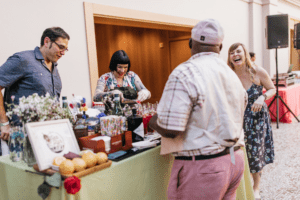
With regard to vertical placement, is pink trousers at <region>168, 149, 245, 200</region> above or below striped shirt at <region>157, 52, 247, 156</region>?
below

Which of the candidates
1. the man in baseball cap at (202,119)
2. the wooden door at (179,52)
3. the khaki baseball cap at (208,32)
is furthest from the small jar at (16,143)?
the wooden door at (179,52)

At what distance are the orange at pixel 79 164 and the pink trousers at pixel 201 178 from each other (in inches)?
16.4

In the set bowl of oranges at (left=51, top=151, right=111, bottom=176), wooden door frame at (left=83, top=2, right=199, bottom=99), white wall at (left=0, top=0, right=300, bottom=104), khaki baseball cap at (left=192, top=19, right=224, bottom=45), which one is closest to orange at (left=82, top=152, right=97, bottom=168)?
bowl of oranges at (left=51, top=151, right=111, bottom=176)

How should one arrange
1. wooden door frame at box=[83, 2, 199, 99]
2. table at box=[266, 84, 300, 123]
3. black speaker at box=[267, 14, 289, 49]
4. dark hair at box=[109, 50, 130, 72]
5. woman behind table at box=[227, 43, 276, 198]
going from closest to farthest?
woman behind table at box=[227, 43, 276, 198], dark hair at box=[109, 50, 130, 72], wooden door frame at box=[83, 2, 199, 99], table at box=[266, 84, 300, 123], black speaker at box=[267, 14, 289, 49]

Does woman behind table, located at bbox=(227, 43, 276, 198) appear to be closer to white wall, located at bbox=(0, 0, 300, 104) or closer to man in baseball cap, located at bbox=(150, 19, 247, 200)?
man in baseball cap, located at bbox=(150, 19, 247, 200)

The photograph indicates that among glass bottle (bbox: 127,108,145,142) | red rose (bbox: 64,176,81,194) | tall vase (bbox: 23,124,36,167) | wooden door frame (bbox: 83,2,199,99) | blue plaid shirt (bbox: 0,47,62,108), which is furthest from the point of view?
wooden door frame (bbox: 83,2,199,99)

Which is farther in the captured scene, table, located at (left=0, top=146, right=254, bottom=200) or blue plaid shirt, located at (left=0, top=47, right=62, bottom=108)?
blue plaid shirt, located at (left=0, top=47, right=62, bottom=108)

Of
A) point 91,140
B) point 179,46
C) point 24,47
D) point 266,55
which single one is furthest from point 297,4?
point 91,140

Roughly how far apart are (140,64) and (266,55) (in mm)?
3530

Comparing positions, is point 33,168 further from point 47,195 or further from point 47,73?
point 47,73

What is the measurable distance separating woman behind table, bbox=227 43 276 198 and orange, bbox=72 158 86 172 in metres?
1.65

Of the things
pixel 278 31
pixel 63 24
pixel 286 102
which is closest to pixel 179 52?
pixel 278 31

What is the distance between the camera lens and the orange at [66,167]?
1032 millimetres

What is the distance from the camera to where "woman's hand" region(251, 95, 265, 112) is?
2264mm
